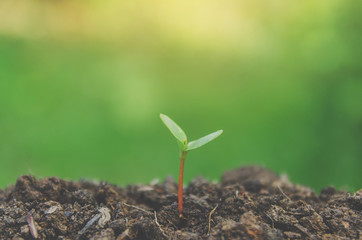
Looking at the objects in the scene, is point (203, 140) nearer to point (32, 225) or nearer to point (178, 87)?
point (32, 225)

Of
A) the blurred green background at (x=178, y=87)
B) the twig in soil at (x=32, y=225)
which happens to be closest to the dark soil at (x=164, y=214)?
the twig in soil at (x=32, y=225)

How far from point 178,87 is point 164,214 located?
340 centimetres

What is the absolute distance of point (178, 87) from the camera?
480cm

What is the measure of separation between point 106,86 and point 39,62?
95 cm

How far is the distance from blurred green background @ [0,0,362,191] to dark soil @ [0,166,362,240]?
1.88 m

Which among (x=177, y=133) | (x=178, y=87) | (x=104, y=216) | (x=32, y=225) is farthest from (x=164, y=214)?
(x=178, y=87)

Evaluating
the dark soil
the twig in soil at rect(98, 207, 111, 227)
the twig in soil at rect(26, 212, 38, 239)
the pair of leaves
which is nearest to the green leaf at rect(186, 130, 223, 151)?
the pair of leaves

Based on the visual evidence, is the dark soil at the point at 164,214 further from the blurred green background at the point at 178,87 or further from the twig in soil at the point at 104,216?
the blurred green background at the point at 178,87

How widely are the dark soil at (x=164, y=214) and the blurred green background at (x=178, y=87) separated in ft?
6.17

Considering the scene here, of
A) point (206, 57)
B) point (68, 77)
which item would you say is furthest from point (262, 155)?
point (68, 77)

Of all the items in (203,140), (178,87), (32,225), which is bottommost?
(32,225)

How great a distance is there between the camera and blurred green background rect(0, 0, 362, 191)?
12.6ft

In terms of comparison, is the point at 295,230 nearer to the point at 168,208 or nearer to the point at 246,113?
the point at 168,208

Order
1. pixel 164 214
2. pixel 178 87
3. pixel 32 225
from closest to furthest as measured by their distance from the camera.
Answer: pixel 32 225 < pixel 164 214 < pixel 178 87
